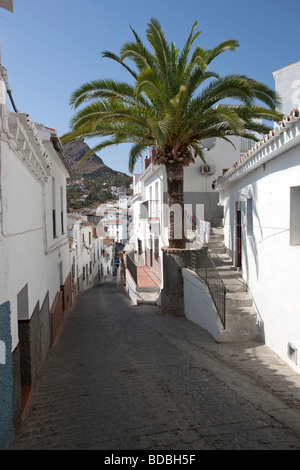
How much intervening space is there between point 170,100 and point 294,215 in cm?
431

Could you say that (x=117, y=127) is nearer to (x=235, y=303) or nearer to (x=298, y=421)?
(x=235, y=303)

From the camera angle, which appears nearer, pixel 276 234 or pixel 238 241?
pixel 276 234

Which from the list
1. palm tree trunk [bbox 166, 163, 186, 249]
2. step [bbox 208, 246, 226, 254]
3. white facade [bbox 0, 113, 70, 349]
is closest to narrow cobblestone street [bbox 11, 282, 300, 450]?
white facade [bbox 0, 113, 70, 349]

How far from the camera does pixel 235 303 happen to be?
9.15 m

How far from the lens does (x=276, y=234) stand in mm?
7383

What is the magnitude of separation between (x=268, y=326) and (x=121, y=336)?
3736mm

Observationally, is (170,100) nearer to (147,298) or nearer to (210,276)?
(210,276)

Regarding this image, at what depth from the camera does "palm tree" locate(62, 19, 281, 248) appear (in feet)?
30.2

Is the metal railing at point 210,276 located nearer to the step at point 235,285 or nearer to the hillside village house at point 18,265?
the step at point 235,285

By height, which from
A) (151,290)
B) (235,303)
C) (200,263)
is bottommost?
(151,290)

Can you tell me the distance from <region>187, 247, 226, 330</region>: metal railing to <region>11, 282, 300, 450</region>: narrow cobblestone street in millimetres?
875

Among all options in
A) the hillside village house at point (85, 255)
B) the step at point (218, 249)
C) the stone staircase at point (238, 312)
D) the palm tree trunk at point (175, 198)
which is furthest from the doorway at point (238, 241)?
the hillside village house at point (85, 255)

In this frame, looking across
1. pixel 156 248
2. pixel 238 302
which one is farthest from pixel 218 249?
pixel 156 248

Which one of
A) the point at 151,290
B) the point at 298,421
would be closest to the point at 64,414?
the point at 298,421
